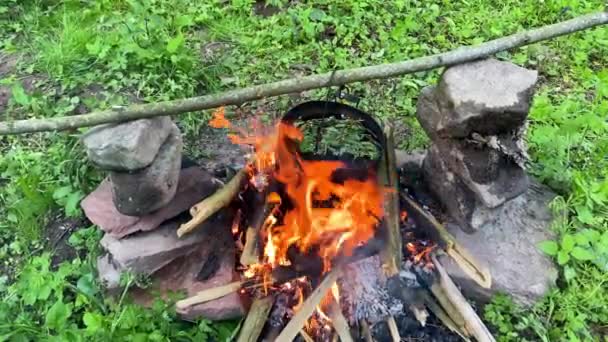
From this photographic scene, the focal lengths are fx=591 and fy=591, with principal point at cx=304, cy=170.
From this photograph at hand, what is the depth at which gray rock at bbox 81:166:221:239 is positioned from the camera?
9.27 feet

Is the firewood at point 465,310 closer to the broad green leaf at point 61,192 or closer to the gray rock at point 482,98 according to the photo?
the gray rock at point 482,98

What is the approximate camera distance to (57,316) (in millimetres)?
2734

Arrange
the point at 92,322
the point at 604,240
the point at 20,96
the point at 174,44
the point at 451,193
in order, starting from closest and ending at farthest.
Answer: the point at 92,322 → the point at 451,193 → the point at 604,240 → the point at 20,96 → the point at 174,44

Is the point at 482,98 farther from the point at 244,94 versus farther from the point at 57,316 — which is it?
the point at 57,316

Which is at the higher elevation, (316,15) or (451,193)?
(316,15)

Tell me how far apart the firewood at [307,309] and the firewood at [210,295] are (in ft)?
1.01

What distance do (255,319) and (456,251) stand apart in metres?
0.99

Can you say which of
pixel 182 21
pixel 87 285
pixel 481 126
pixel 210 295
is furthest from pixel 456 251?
pixel 182 21

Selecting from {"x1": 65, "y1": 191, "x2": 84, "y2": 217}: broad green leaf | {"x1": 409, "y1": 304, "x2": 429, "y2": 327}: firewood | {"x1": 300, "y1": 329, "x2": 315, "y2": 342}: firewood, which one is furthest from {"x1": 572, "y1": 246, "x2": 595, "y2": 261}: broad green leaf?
{"x1": 65, "y1": 191, "x2": 84, "y2": 217}: broad green leaf

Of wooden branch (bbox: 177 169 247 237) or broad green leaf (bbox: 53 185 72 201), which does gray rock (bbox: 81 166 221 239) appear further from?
broad green leaf (bbox: 53 185 72 201)

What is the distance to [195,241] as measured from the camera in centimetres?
289

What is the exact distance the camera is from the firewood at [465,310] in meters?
2.72

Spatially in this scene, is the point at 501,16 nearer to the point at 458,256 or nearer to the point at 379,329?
the point at 458,256

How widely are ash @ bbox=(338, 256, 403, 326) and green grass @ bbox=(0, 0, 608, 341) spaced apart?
20.6 inches
